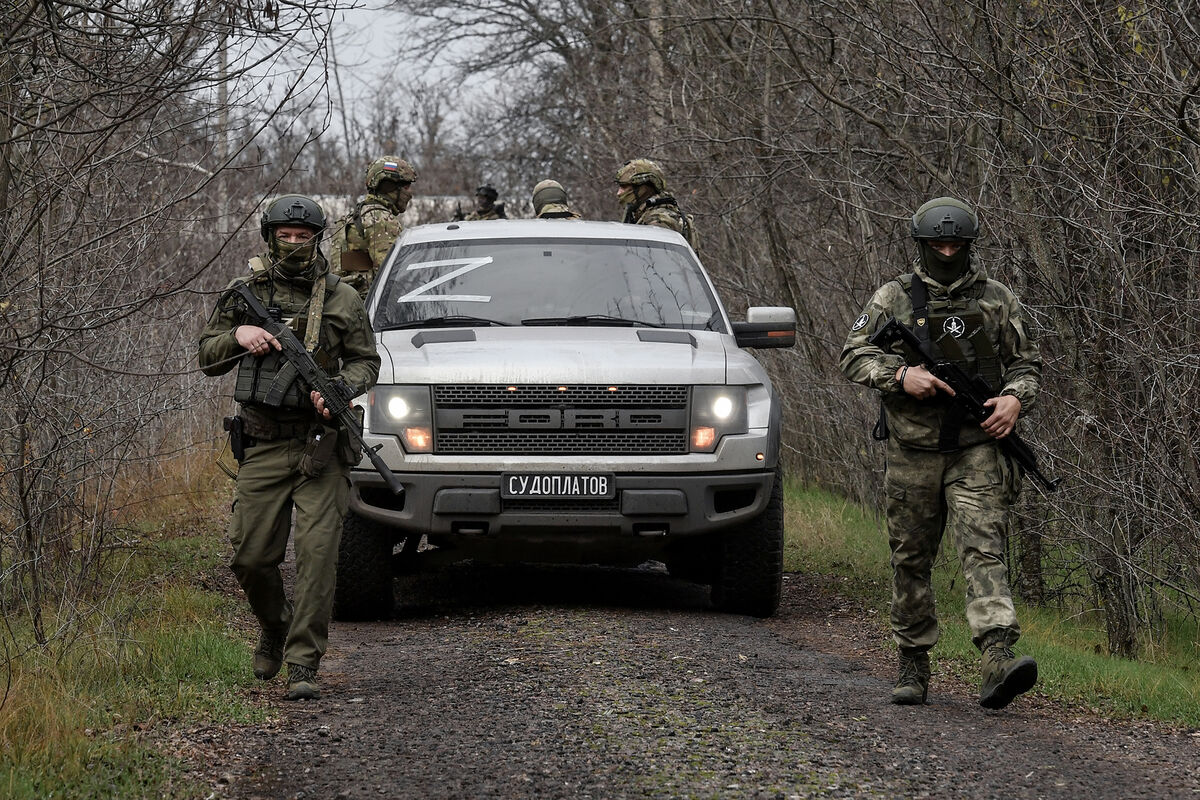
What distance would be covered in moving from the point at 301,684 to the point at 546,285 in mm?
3116

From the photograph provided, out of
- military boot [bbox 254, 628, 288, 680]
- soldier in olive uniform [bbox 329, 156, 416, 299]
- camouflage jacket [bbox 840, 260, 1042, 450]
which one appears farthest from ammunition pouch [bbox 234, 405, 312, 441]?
soldier in olive uniform [bbox 329, 156, 416, 299]

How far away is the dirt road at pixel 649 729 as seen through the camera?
15.6 ft

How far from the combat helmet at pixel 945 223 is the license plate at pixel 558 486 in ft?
6.94

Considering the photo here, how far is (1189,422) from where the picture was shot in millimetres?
7762

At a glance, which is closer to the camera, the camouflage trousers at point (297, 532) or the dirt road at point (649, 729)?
the dirt road at point (649, 729)

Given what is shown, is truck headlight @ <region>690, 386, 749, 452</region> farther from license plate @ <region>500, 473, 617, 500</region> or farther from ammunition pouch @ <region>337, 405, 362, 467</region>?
ammunition pouch @ <region>337, 405, 362, 467</region>

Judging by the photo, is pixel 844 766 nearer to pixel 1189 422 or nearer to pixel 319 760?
pixel 319 760

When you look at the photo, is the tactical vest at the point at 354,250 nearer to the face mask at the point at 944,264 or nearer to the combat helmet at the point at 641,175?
the combat helmet at the point at 641,175

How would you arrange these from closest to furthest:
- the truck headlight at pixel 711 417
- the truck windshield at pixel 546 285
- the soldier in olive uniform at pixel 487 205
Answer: the truck headlight at pixel 711 417 < the truck windshield at pixel 546 285 < the soldier in olive uniform at pixel 487 205

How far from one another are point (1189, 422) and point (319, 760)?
471 centimetres

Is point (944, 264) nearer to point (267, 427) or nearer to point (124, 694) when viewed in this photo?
point (267, 427)

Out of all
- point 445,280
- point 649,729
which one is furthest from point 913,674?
point 445,280

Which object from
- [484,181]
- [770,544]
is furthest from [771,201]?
[484,181]

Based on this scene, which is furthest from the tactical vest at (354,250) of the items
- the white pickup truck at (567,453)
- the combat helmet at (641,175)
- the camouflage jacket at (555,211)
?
the white pickup truck at (567,453)
